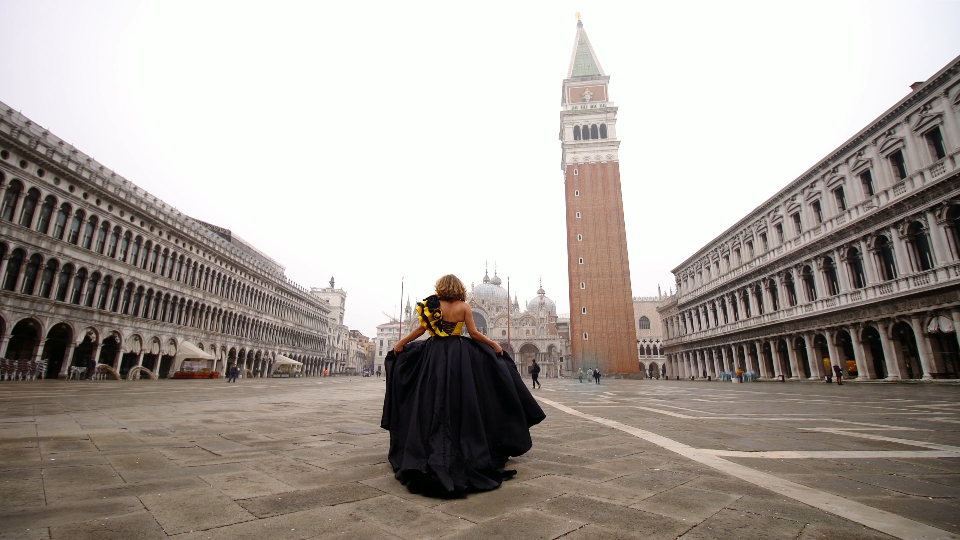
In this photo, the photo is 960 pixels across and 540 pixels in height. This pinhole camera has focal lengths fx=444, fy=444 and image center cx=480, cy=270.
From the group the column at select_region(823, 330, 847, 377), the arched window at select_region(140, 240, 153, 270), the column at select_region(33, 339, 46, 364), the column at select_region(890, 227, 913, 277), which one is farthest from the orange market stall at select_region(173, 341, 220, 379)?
the column at select_region(890, 227, 913, 277)

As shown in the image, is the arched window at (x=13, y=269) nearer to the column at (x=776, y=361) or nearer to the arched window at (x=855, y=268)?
the arched window at (x=855, y=268)

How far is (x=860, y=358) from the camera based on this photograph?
21.3m

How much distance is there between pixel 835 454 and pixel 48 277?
3006cm

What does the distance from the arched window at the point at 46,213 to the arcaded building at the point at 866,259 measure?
38.7 m

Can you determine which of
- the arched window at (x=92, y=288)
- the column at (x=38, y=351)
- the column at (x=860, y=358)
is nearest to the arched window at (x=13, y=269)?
the column at (x=38, y=351)

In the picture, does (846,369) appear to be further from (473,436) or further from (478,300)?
(478,300)

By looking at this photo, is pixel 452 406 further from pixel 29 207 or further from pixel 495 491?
pixel 29 207

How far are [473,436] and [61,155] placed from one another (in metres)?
28.5

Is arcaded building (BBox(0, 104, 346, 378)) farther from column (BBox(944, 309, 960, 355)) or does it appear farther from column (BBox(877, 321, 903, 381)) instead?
column (BBox(944, 309, 960, 355))

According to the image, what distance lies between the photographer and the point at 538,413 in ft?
12.3

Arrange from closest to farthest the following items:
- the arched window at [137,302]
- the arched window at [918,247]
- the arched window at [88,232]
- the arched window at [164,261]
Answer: the arched window at [918,247] < the arched window at [88,232] < the arched window at [137,302] < the arched window at [164,261]

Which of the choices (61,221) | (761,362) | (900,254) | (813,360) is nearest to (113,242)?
(61,221)

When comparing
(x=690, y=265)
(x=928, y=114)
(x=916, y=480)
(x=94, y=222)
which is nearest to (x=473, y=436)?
(x=916, y=480)

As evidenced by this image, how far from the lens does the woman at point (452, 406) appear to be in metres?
3.04
